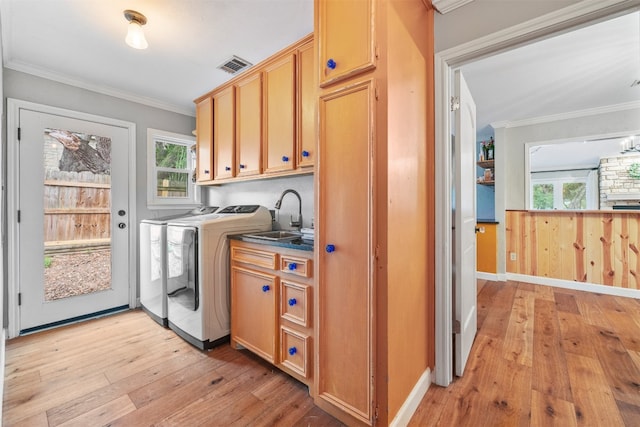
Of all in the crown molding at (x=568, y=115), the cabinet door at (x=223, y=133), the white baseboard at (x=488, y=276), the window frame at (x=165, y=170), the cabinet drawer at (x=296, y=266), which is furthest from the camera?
the white baseboard at (x=488, y=276)

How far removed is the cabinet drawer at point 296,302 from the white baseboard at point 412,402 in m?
0.61

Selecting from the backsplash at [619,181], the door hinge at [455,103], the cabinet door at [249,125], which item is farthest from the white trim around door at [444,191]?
the backsplash at [619,181]

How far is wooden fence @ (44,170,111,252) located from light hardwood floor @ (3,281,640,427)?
805mm

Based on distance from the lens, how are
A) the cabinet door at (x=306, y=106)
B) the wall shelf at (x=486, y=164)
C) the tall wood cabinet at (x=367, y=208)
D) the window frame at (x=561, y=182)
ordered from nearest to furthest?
the tall wood cabinet at (x=367, y=208)
the cabinet door at (x=306, y=106)
the wall shelf at (x=486, y=164)
the window frame at (x=561, y=182)

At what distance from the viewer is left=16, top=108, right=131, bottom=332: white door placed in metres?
2.33

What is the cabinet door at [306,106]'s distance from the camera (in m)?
1.92

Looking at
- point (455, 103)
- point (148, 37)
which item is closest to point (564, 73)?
point (455, 103)

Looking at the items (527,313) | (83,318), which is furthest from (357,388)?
(83,318)

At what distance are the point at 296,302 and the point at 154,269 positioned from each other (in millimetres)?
1699

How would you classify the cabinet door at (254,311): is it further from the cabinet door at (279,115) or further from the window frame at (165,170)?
the window frame at (165,170)

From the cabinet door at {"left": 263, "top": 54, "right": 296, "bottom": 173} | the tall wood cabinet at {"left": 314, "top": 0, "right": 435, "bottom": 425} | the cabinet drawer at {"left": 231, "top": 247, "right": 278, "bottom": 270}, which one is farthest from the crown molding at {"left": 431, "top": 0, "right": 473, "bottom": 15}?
the cabinet drawer at {"left": 231, "top": 247, "right": 278, "bottom": 270}

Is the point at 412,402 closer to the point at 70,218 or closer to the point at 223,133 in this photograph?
the point at 223,133

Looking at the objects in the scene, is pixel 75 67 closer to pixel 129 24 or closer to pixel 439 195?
pixel 129 24

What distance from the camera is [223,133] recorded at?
2670 mm
